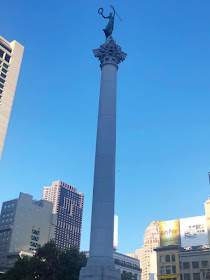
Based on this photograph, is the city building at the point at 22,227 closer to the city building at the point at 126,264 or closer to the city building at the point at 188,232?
the city building at the point at 126,264

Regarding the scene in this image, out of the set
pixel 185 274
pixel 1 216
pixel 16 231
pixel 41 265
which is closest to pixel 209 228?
pixel 185 274

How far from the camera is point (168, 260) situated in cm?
9556

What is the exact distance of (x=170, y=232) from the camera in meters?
100

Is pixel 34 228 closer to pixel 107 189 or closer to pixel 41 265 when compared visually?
pixel 41 265

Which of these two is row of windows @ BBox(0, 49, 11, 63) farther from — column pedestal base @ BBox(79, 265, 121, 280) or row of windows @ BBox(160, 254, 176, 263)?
column pedestal base @ BBox(79, 265, 121, 280)

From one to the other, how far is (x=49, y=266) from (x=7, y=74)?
3546 inches

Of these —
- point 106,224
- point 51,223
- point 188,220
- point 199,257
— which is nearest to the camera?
point 106,224

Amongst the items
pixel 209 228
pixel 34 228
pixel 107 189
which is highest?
pixel 34 228

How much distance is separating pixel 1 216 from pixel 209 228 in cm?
8521

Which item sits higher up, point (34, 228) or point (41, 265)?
point (34, 228)

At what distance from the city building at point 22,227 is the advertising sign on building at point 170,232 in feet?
171

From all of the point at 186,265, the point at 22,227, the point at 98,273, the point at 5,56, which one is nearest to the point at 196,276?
the point at 186,265

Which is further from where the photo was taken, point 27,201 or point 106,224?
point 27,201

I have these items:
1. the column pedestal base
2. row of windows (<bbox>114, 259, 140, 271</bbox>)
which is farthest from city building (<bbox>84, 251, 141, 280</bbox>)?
the column pedestal base
